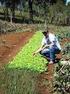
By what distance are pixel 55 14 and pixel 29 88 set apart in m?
53.4

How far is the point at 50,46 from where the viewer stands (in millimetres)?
12180

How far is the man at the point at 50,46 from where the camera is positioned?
1208 cm

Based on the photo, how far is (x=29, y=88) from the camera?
28.4ft

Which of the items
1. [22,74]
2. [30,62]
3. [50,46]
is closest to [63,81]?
[22,74]

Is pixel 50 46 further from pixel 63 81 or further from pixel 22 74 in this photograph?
pixel 63 81

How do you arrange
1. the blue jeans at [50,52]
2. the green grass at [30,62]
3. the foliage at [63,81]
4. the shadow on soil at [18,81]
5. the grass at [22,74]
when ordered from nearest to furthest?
the shadow on soil at [18,81] → the grass at [22,74] → the foliage at [63,81] → the green grass at [30,62] → the blue jeans at [50,52]

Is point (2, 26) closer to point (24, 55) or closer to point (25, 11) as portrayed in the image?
point (24, 55)

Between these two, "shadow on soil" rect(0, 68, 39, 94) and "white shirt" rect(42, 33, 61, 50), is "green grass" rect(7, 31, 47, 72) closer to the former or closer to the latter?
"shadow on soil" rect(0, 68, 39, 94)

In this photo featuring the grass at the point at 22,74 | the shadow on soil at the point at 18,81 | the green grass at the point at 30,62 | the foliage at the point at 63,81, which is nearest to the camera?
the shadow on soil at the point at 18,81

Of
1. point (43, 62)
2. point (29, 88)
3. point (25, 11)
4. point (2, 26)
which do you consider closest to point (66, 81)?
point (29, 88)

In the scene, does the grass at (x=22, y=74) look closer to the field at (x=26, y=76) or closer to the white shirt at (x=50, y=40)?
the field at (x=26, y=76)

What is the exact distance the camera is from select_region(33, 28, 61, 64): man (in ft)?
39.6

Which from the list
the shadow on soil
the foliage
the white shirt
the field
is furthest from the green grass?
the foliage

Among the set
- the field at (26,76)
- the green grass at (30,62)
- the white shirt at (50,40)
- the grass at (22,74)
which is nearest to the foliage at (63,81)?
the field at (26,76)
